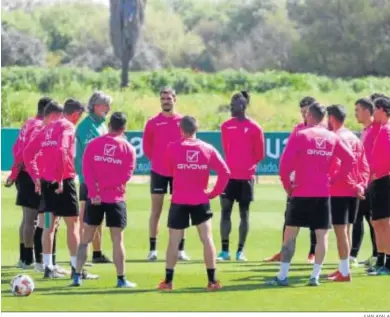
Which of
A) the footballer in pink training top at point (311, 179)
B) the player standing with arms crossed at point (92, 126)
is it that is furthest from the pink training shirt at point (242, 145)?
the footballer in pink training top at point (311, 179)

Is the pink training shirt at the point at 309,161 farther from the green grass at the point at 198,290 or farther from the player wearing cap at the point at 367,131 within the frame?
the player wearing cap at the point at 367,131

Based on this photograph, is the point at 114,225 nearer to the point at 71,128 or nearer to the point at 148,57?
the point at 71,128

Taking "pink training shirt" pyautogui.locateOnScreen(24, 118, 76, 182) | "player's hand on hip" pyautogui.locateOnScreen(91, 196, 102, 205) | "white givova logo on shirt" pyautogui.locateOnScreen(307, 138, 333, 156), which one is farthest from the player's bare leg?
"pink training shirt" pyautogui.locateOnScreen(24, 118, 76, 182)

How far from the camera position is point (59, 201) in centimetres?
1348

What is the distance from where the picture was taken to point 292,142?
1278 cm

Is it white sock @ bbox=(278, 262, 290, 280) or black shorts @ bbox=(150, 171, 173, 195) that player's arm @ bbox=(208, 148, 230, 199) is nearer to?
white sock @ bbox=(278, 262, 290, 280)

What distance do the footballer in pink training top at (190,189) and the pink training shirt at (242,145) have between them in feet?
9.99

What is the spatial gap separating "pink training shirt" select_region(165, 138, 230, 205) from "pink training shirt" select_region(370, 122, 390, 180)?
2.22 m

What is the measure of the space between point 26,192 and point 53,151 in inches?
52.7

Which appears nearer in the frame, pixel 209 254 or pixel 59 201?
pixel 209 254

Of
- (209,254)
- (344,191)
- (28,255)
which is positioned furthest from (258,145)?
(209,254)

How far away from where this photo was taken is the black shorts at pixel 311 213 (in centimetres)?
1288

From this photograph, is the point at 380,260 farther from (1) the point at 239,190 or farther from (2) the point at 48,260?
(2) the point at 48,260

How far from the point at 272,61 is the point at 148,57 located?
860cm
